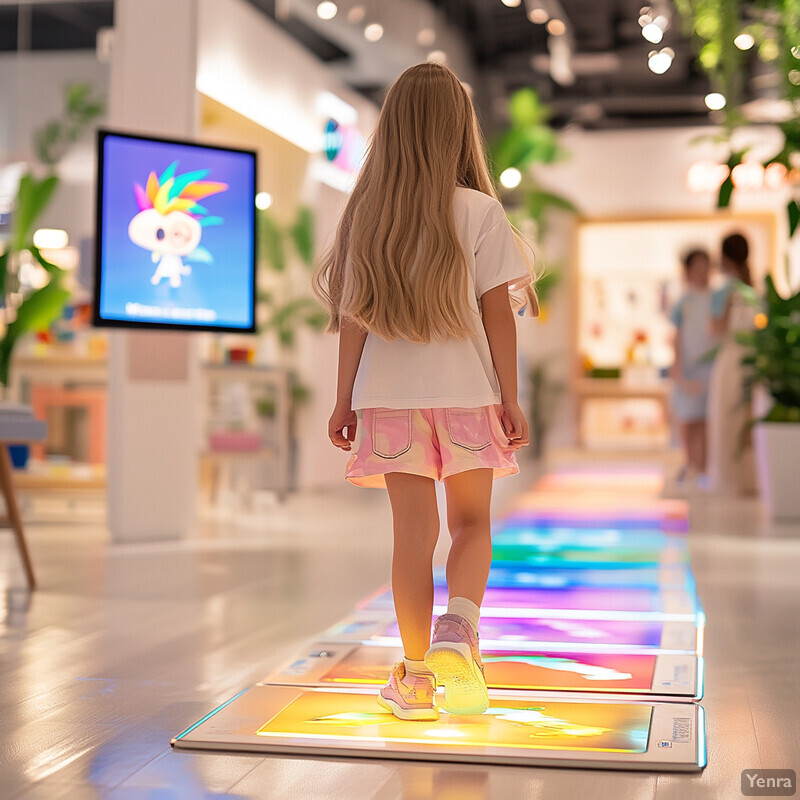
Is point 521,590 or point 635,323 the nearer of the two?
point 521,590

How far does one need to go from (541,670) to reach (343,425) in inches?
27.2

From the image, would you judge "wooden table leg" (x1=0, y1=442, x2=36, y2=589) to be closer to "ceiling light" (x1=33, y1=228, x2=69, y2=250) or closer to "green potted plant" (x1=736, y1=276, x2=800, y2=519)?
"ceiling light" (x1=33, y1=228, x2=69, y2=250)

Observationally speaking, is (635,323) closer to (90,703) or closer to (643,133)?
(643,133)

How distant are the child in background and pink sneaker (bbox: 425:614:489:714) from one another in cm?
558

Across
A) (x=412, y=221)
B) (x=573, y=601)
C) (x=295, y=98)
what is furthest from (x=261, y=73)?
(x=412, y=221)

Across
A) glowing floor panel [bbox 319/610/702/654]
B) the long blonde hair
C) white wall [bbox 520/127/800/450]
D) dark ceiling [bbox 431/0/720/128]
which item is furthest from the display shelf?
white wall [bbox 520/127/800/450]

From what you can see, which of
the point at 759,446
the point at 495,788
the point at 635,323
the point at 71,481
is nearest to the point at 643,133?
Result: the point at 635,323

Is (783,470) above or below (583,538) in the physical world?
above

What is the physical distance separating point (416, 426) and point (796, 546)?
3037 mm

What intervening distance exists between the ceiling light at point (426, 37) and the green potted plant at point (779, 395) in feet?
13.3

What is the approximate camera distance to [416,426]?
2004 millimetres

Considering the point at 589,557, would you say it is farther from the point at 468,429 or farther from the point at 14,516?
the point at 468,429

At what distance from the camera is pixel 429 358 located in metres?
2.00

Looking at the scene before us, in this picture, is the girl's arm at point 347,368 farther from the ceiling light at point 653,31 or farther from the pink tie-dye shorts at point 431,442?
the ceiling light at point 653,31
